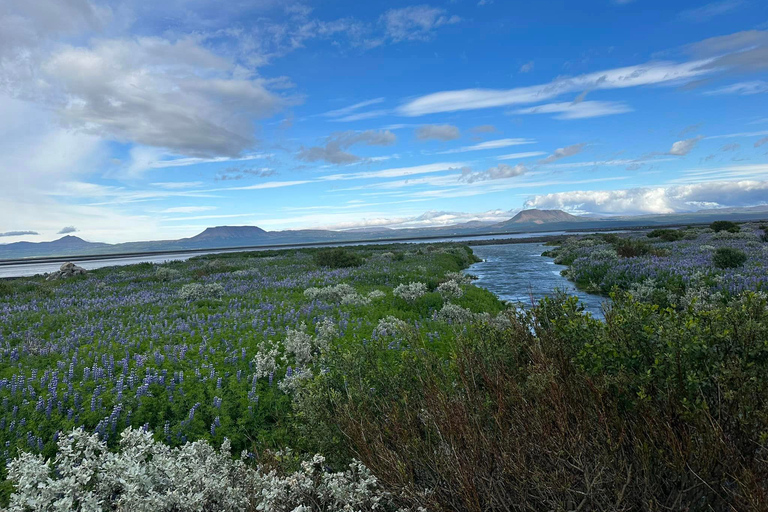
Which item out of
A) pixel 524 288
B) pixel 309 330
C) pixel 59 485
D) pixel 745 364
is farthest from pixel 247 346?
pixel 524 288

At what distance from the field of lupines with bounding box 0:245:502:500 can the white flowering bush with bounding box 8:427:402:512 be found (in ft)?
3.68

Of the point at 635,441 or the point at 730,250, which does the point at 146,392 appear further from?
the point at 730,250

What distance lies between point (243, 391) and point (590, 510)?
584cm

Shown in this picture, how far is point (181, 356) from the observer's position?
8430 millimetres

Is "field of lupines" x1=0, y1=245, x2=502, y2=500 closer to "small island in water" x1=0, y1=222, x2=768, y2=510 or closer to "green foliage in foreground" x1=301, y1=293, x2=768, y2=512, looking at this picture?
"small island in water" x1=0, y1=222, x2=768, y2=510

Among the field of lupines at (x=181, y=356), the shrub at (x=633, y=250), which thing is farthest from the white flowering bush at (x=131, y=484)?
the shrub at (x=633, y=250)

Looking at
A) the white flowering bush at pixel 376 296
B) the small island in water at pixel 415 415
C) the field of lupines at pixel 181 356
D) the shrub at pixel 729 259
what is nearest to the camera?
the small island in water at pixel 415 415

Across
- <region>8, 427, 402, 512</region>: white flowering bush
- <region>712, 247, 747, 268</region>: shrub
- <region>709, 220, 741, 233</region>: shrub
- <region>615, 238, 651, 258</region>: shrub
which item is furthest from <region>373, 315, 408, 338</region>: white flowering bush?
<region>709, 220, 741, 233</region>: shrub

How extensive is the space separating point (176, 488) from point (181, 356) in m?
5.15

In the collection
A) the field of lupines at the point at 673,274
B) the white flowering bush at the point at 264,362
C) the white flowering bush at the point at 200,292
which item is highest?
the white flowering bush at the point at 200,292

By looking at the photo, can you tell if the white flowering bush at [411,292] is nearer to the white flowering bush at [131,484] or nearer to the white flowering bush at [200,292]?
the white flowering bush at [200,292]

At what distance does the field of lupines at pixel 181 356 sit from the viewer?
20.7 feet

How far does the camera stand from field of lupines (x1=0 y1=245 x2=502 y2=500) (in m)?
6.31

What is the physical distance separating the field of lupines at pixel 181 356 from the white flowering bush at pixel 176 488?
1121mm
